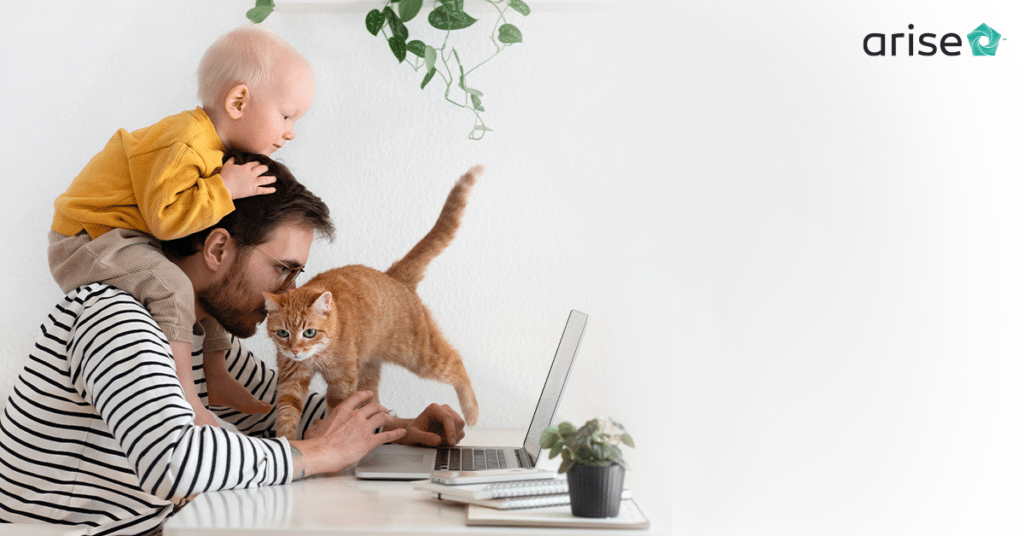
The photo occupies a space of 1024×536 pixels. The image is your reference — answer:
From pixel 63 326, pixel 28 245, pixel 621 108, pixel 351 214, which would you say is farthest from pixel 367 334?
pixel 28 245

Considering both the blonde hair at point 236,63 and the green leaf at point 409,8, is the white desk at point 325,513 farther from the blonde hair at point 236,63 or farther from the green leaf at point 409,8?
the green leaf at point 409,8

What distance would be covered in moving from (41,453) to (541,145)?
3.32 ft

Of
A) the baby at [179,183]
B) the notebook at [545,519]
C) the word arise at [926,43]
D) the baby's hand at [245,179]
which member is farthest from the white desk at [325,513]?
the word arise at [926,43]

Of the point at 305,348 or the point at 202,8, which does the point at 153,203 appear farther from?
the point at 202,8

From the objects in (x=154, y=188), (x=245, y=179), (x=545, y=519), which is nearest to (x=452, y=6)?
(x=245, y=179)

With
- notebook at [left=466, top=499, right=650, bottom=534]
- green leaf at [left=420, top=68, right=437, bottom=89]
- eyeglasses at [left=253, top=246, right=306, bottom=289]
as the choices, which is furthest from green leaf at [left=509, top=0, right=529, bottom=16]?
notebook at [left=466, top=499, right=650, bottom=534]

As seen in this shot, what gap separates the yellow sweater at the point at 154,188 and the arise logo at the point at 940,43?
1274mm

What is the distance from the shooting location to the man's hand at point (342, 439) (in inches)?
39.8

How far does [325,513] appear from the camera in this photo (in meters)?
0.84

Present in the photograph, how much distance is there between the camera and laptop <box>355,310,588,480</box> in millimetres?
1070

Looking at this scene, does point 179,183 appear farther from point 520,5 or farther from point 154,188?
point 520,5

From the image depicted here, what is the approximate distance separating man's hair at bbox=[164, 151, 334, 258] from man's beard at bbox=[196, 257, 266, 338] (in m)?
0.05

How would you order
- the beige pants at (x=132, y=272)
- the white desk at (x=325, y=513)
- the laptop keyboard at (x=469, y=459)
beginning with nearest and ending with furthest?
the white desk at (x=325, y=513)
the beige pants at (x=132, y=272)
the laptop keyboard at (x=469, y=459)

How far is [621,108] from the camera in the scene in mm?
1516
